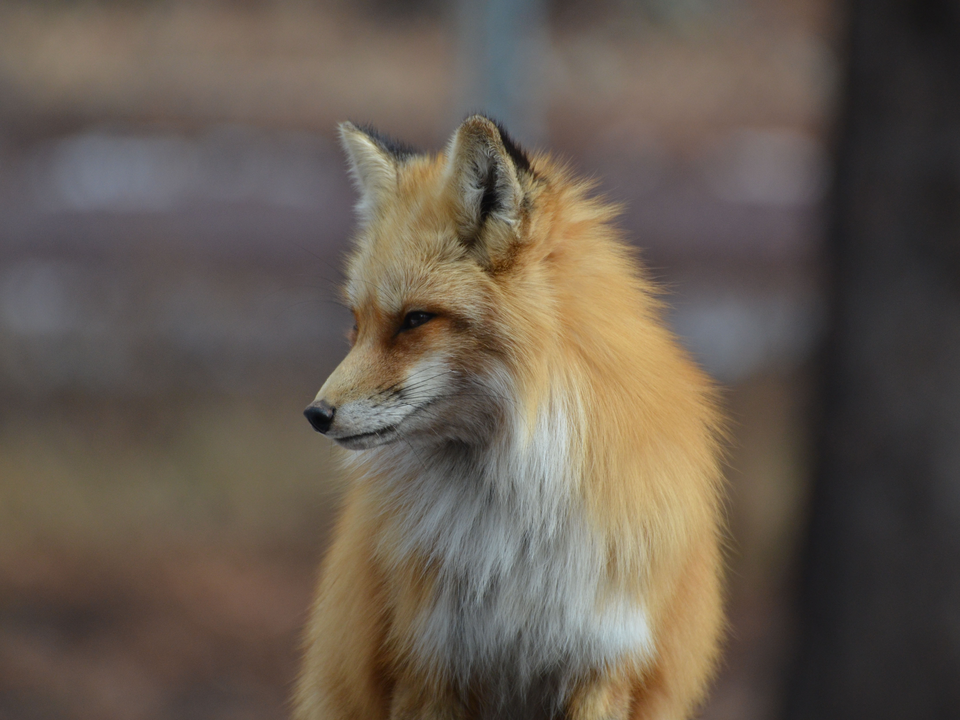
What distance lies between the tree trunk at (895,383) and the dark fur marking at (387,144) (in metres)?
2.91

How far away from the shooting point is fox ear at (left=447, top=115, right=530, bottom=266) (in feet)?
7.79

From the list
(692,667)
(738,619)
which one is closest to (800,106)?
(738,619)

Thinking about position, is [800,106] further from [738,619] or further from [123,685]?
[123,685]

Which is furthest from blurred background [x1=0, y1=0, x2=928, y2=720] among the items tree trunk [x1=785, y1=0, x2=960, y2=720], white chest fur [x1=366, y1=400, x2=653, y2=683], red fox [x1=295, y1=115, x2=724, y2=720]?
white chest fur [x1=366, y1=400, x2=653, y2=683]

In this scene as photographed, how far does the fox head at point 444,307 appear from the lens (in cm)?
237

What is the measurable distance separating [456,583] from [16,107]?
1340cm

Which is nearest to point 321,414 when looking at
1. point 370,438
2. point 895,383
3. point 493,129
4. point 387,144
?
point 370,438

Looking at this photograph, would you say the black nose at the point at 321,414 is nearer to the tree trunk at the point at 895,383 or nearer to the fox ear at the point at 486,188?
the fox ear at the point at 486,188

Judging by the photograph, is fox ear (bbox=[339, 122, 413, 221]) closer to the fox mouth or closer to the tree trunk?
the fox mouth

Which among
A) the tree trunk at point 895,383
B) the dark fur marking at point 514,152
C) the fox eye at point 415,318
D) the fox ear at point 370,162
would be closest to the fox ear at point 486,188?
the dark fur marking at point 514,152

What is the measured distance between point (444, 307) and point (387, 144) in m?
0.72

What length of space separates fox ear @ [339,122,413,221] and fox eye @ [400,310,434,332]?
17.7 inches

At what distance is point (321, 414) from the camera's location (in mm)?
2289

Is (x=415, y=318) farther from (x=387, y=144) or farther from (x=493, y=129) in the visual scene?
(x=387, y=144)
